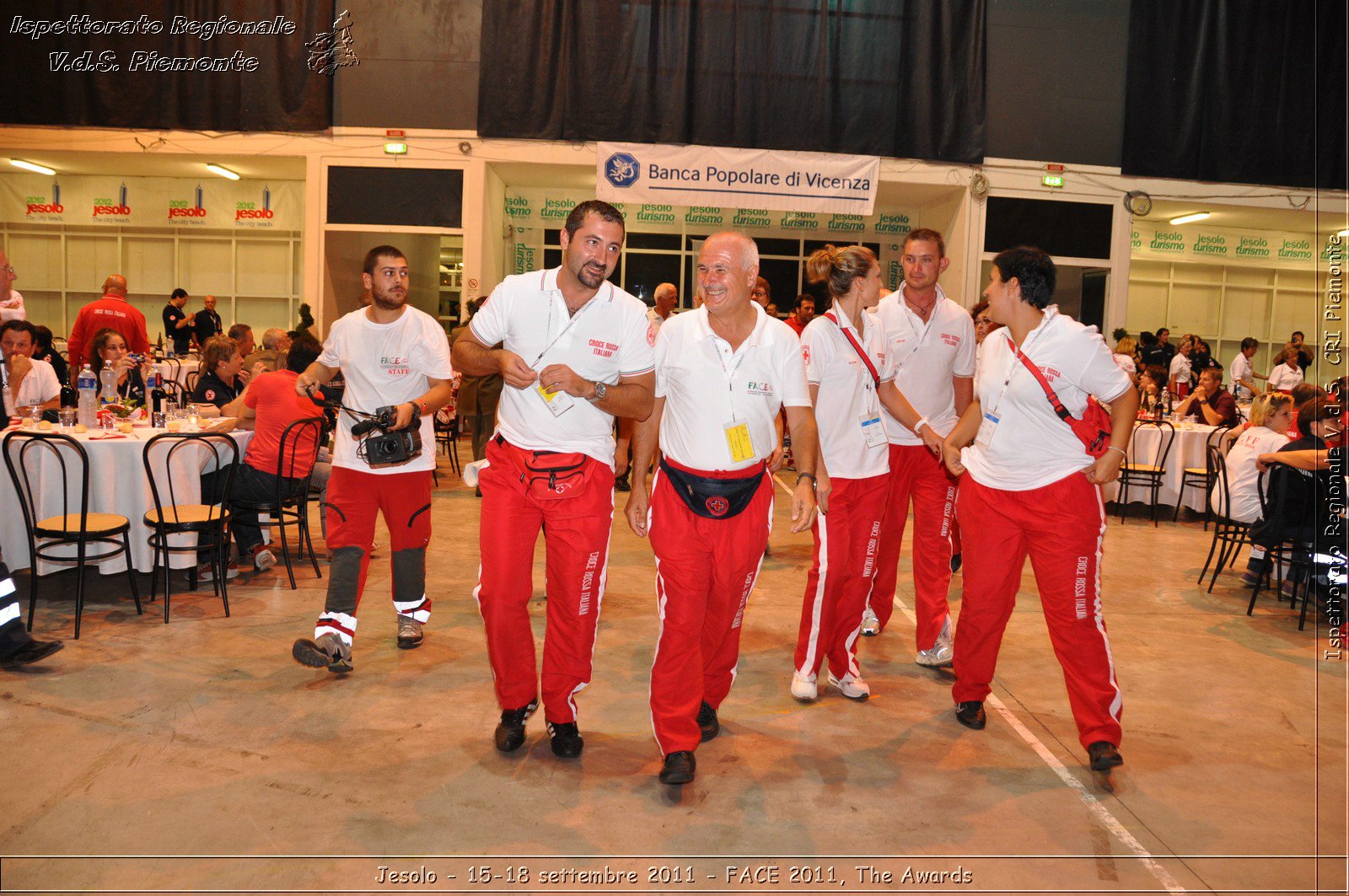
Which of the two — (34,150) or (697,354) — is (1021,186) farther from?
(34,150)

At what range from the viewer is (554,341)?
3.32 meters

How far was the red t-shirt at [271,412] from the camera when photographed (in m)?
5.75

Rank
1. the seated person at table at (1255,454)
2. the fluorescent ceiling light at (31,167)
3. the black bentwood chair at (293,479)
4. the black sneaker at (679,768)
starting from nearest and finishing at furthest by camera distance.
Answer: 1. the black sneaker at (679,768)
2. the black bentwood chair at (293,479)
3. the seated person at table at (1255,454)
4. the fluorescent ceiling light at (31,167)

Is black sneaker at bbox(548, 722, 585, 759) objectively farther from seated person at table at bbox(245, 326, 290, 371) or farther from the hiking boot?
seated person at table at bbox(245, 326, 290, 371)

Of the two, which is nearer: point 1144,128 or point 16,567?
point 16,567

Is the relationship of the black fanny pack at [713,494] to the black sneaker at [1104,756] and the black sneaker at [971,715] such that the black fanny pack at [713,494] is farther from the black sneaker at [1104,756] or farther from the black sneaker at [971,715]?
the black sneaker at [1104,756]

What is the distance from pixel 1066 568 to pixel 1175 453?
21.6 feet

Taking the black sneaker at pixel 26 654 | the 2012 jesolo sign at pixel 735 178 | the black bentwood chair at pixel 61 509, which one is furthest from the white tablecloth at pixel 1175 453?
the black sneaker at pixel 26 654

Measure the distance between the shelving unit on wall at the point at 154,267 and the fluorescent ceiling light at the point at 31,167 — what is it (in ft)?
3.03

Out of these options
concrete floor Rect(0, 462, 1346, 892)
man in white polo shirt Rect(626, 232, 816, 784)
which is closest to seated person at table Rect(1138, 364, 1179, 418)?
concrete floor Rect(0, 462, 1346, 892)

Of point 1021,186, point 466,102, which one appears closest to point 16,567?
point 466,102

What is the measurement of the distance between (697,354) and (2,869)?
2495 mm

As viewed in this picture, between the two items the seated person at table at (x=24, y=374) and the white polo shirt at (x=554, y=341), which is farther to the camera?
the seated person at table at (x=24, y=374)

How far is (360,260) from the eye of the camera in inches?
583
